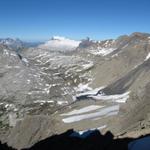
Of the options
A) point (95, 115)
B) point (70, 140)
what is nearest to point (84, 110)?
point (95, 115)

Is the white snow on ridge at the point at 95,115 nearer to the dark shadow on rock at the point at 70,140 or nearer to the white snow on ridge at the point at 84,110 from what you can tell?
the white snow on ridge at the point at 84,110

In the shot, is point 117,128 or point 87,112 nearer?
point 117,128

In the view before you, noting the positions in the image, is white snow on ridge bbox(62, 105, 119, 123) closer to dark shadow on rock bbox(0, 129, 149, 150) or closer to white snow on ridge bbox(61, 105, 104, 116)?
white snow on ridge bbox(61, 105, 104, 116)

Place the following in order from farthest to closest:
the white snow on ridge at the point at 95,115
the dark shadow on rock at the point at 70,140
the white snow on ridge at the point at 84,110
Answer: the white snow on ridge at the point at 84,110 < the white snow on ridge at the point at 95,115 < the dark shadow on rock at the point at 70,140

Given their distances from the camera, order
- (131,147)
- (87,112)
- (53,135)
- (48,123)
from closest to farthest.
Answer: (131,147) → (53,135) → (48,123) → (87,112)

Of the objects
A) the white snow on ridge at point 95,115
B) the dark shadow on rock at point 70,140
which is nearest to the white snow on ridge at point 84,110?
the white snow on ridge at point 95,115

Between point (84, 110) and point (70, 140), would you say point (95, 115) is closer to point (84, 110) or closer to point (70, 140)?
point (84, 110)

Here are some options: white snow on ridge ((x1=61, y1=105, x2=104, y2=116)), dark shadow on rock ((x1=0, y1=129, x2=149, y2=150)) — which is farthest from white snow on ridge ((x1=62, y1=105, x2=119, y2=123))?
dark shadow on rock ((x1=0, y1=129, x2=149, y2=150))

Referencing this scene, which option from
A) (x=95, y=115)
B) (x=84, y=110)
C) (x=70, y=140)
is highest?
(x=70, y=140)

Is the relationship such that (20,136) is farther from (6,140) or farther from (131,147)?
(131,147)

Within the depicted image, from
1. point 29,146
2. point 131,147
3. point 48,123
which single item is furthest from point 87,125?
point 131,147

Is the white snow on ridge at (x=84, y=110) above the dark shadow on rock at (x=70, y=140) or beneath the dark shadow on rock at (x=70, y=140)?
beneath
